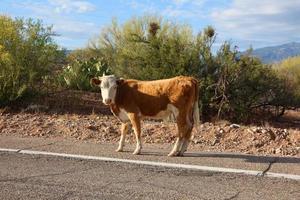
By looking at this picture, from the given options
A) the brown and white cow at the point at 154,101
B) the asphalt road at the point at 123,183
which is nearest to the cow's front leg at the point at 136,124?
the brown and white cow at the point at 154,101

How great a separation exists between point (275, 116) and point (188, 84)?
380 inches

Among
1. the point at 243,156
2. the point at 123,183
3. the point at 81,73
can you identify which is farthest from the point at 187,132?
the point at 81,73

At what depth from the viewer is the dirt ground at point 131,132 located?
456 inches

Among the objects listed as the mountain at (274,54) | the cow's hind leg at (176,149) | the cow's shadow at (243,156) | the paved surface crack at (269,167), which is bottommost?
the cow's shadow at (243,156)

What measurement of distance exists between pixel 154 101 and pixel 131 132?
217 cm

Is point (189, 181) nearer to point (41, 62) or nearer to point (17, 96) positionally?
point (17, 96)

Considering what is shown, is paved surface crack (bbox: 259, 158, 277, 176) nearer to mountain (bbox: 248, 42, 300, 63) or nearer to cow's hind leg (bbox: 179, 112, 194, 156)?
cow's hind leg (bbox: 179, 112, 194, 156)

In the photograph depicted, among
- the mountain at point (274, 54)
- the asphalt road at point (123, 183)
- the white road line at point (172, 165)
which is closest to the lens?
the asphalt road at point (123, 183)

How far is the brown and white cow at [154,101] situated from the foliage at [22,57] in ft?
19.8

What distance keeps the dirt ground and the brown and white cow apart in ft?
3.38

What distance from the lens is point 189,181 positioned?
8258 mm

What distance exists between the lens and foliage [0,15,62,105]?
1619 cm

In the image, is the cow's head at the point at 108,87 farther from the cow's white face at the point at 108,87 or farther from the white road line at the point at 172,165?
the white road line at the point at 172,165

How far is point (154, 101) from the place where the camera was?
35.3 feet
